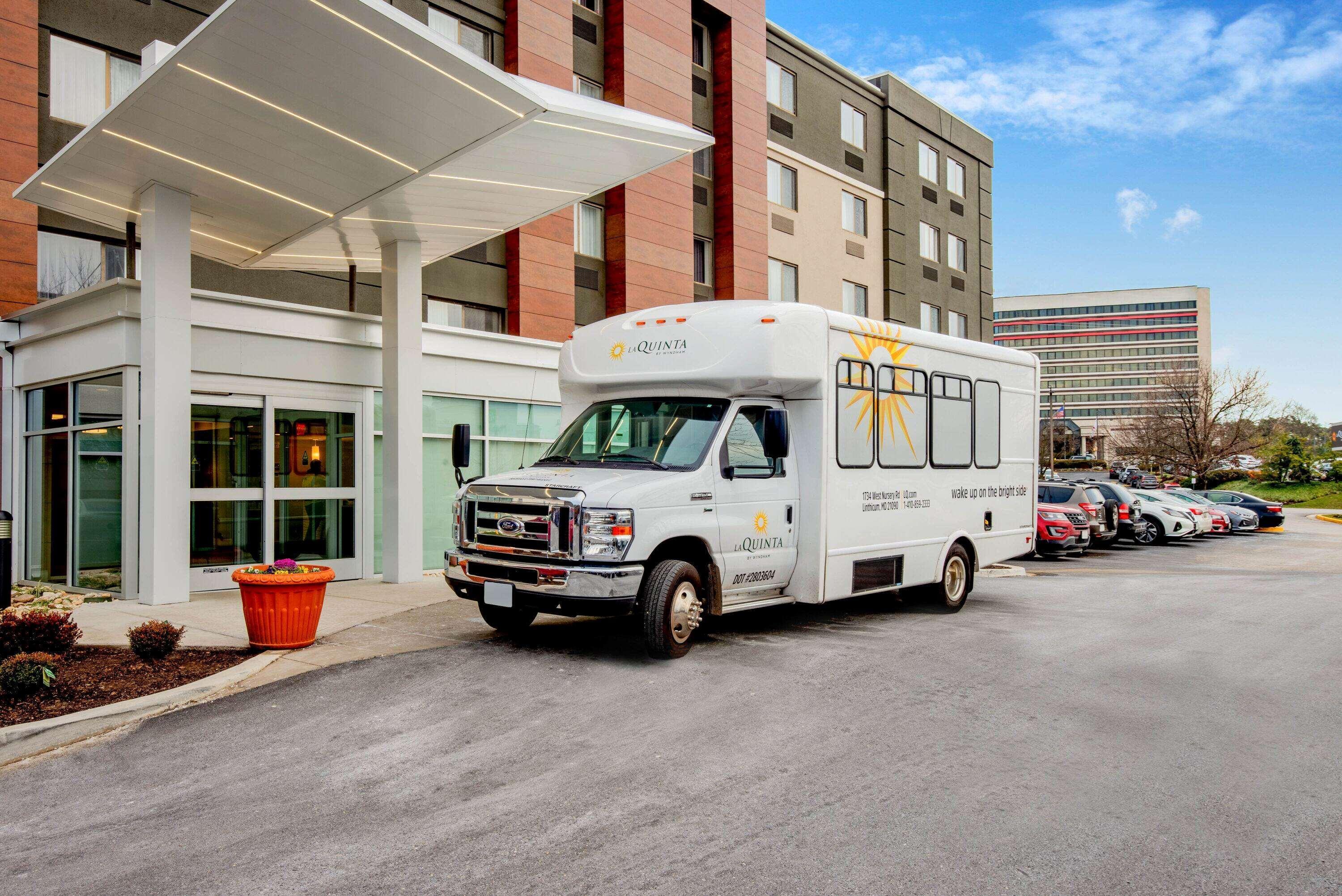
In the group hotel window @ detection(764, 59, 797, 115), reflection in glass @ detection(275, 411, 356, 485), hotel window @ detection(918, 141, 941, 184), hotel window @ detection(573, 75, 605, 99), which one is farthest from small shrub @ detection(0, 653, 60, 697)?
hotel window @ detection(918, 141, 941, 184)

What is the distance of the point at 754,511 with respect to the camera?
29.5 feet

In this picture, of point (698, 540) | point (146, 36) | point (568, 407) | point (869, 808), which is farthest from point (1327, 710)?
point (146, 36)

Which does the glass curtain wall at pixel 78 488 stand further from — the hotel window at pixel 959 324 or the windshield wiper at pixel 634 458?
the hotel window at pixel 959 324

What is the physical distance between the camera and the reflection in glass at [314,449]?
13.0 meters

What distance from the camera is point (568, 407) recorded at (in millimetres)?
10250

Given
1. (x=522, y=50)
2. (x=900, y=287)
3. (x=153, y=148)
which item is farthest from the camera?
(x=900, y=287)

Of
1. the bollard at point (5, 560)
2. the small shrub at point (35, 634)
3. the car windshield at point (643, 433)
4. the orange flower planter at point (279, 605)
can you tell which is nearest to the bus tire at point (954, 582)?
the car windshield at point (643, 433)

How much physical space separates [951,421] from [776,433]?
3608 millimetres

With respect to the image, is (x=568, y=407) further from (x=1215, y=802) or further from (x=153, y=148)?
(x=1215, y=802)

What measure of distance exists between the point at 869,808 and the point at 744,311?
5.21 m

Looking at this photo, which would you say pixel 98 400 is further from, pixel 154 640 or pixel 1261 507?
pixel 1261 507

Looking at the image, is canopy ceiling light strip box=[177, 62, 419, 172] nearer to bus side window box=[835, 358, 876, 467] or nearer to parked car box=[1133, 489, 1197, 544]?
bus side window box=[835, 358, 876, 467]

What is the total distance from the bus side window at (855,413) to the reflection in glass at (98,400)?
27.4ft

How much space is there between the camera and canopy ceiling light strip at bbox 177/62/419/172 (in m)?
8.62
